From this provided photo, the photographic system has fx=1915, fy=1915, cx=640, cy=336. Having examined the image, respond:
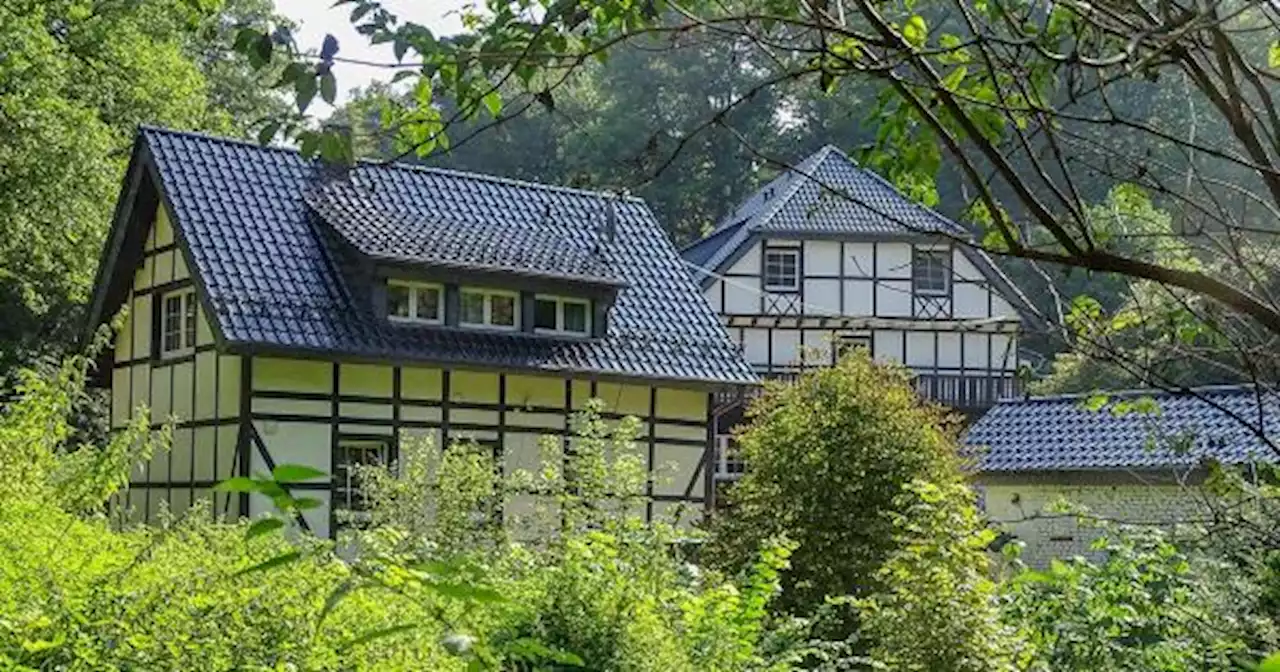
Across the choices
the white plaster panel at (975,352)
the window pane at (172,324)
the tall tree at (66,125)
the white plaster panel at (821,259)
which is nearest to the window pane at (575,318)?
the window pane at (172,324)

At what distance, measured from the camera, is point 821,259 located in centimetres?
3781

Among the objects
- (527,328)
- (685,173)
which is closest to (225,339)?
(527,328)

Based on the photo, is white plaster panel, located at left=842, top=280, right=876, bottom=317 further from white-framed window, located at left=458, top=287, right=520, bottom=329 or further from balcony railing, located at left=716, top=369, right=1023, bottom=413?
white-framed window, located at left=458, top=287, right=520, bottom=329

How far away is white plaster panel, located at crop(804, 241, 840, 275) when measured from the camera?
3772cm

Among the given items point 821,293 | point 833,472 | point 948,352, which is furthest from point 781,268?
point 833,472

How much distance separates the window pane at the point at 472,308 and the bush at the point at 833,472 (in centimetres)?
667

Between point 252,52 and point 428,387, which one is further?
point 428,387

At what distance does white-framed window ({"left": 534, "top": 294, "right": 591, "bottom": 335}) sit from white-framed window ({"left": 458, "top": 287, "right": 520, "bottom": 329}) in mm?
287

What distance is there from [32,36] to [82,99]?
2.30m

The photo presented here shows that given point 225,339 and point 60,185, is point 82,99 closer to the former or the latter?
point 60,185

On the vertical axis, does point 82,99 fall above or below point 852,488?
above

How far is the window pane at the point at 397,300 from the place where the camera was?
22375 mm

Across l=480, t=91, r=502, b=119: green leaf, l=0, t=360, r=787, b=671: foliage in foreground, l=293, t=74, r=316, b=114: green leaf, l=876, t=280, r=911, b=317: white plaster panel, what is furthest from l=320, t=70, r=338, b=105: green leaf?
l=876, t=280, r=911, b=317: white plaster panel

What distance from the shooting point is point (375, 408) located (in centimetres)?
2184
